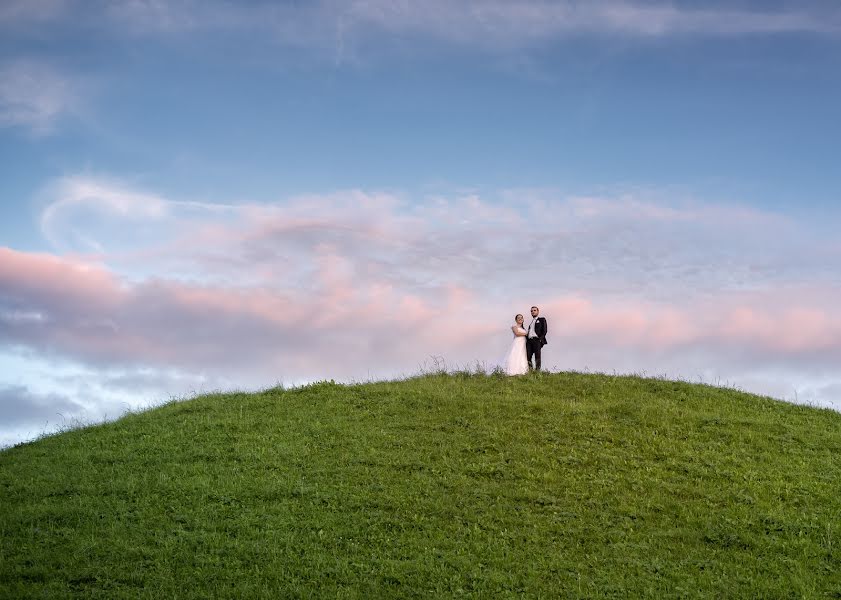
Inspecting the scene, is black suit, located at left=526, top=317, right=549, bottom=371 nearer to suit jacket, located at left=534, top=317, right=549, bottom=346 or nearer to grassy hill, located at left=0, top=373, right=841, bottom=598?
suit jacket, located at left=534, top=317, right=549, bottom=346

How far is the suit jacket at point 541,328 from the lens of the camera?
32031mm

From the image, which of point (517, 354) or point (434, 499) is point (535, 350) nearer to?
point (517, 354)

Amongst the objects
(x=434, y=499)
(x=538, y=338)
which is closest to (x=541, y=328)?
(x=538, y=338)

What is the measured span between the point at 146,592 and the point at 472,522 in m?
7.07

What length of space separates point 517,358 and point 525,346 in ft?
2.15

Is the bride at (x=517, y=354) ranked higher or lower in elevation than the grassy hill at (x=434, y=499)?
higher

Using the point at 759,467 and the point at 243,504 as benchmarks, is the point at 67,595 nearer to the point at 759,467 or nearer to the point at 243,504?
the point at 243,504

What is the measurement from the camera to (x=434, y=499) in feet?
62.2

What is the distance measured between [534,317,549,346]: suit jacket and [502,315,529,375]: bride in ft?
1.64

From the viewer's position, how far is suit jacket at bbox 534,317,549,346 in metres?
32.0

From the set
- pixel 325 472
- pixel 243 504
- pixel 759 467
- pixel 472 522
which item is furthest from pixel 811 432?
pixel 243 504

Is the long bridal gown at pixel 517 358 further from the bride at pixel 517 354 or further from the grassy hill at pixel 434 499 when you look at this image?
the grassy hill at pixel 434 499

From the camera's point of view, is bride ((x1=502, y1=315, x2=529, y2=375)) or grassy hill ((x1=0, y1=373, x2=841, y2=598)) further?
bride ((x1=502, y1=315, x2=529, y2=375))

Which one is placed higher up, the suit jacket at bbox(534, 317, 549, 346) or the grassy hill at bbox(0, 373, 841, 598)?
the suit jacket at bbox(534, 317, 549, 346)
